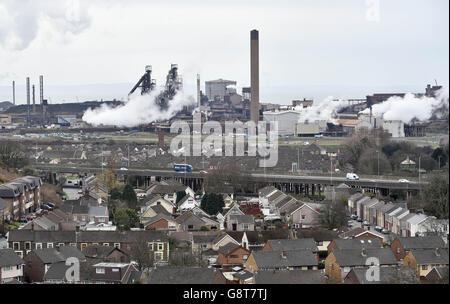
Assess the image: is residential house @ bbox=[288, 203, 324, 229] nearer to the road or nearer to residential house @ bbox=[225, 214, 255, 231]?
residential house @ bbox=[225, 214, 255, 231]

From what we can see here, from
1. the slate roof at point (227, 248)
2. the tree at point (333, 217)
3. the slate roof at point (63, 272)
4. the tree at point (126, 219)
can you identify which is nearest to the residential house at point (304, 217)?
the tree at point (333, 217)

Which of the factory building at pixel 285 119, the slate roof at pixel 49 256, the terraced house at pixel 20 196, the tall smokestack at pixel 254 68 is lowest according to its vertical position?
the slate roof at pixel 49 256

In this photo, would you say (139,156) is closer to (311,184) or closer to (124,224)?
(311,184)

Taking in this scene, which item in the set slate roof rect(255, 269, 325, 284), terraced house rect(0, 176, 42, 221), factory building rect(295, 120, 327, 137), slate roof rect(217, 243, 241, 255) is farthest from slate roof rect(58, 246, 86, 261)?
factory building rect(295, 120, 327, 137)

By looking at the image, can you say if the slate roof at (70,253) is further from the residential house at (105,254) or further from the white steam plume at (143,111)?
the white steam plume at (143,111)

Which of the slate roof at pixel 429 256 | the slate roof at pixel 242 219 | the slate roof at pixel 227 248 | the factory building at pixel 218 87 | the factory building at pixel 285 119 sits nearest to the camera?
the slate roof at pixel 429 256

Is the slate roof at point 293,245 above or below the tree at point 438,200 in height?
below

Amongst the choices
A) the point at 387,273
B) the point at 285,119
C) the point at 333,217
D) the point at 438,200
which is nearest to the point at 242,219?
the point at 333,217
